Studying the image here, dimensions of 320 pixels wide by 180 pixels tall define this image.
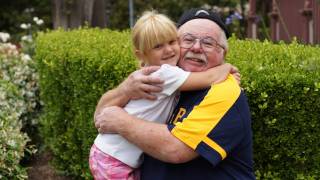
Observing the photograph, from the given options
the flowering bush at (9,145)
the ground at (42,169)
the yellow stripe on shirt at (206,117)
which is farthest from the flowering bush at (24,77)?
the yellow stripe on shirt at (206,117)

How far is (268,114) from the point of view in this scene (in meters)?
3.81

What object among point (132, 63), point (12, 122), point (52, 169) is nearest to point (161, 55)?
point (132, 63)

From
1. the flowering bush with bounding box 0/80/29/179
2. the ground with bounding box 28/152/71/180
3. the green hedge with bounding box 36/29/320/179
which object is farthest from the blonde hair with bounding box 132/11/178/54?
the ground with bounding box 28/152/71/180

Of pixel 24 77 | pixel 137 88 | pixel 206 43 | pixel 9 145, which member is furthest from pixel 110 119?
pixel 24 77

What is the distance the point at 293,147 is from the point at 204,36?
4.09ft

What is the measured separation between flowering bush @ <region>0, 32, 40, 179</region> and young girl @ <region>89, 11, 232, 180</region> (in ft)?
7.36

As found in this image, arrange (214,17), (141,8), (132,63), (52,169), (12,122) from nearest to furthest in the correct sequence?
(214,17), (132,63), (12,122), (52,169), (141,8)

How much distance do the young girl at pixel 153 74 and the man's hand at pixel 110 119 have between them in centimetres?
4

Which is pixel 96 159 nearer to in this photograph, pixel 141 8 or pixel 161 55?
pixel 161 55

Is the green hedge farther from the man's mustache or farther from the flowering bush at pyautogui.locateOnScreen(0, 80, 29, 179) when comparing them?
the man's mustache

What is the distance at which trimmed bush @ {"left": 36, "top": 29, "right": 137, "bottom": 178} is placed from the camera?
5.08m

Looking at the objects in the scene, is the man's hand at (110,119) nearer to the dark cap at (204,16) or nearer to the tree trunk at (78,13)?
the dark cap at (204,16)

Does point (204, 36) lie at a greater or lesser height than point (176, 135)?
greater

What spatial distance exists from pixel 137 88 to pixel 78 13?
496 inches
